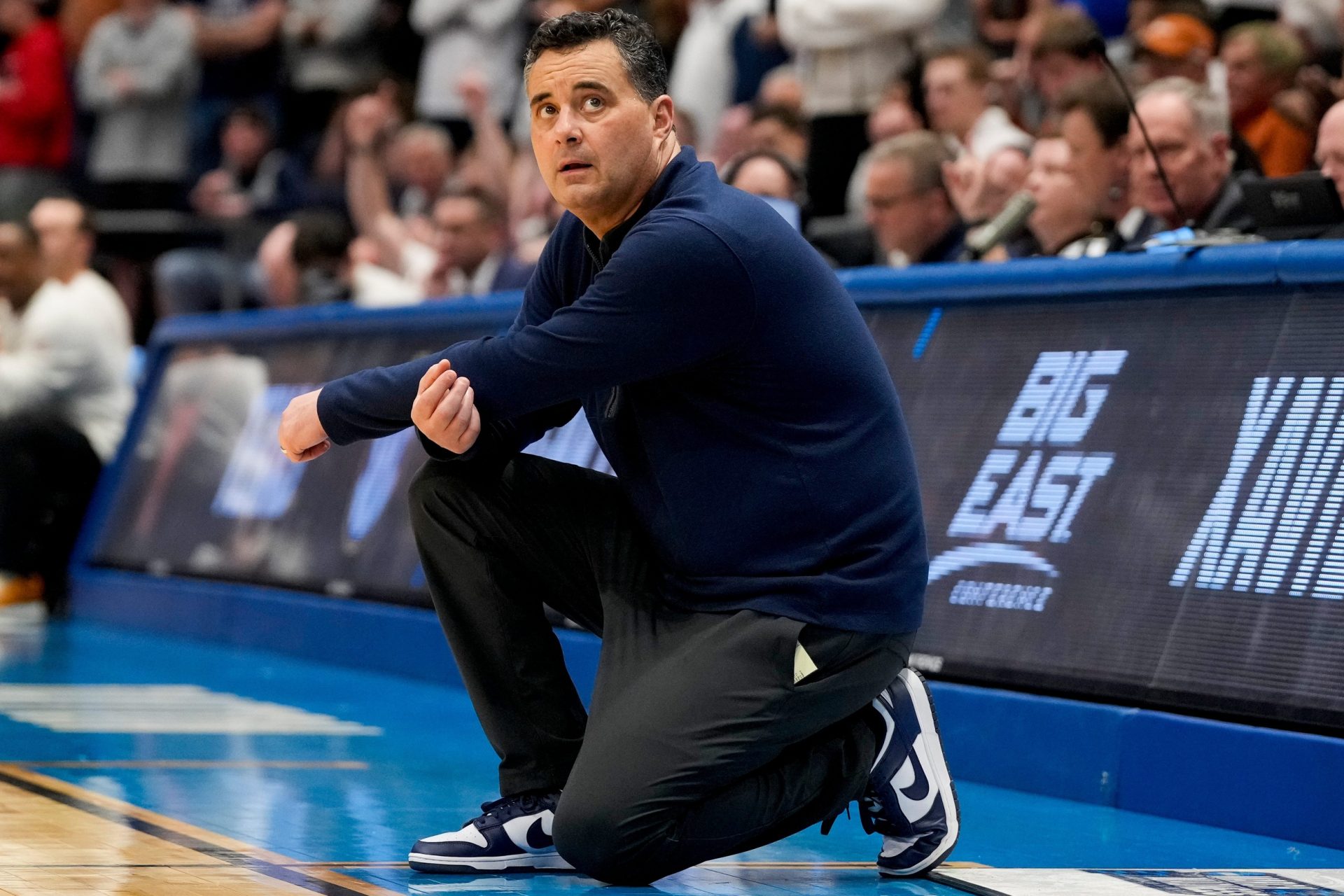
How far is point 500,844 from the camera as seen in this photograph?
3.85 m

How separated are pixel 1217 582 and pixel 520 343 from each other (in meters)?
1.84

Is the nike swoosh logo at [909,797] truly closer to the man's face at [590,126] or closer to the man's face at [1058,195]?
the man's face at [590,126]

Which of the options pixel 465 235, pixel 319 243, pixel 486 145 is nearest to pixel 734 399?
pixel 465 235

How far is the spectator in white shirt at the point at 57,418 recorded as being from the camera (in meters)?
9.40

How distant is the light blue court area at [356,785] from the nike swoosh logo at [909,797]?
13cm

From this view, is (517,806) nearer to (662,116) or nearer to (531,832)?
(531,832)

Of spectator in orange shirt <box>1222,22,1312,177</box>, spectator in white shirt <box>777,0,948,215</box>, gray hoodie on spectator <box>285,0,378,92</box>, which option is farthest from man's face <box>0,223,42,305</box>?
spectator in orange shirt <box>1222,22,1312,177</box>

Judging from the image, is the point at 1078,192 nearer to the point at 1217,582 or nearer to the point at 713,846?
the point at 1217,582

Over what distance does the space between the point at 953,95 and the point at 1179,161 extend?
2084 mm

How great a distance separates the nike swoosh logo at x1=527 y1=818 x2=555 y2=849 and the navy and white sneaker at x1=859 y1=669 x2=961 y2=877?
23.9 inches

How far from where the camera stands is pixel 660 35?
37.3ft

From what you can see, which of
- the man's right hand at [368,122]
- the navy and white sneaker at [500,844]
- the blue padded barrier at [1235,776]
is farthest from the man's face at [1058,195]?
the man's right hand at [368,122]

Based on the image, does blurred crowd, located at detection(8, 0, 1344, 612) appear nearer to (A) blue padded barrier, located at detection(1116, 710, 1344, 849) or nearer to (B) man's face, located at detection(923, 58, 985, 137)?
(B) man's face, located at detection(923, 58, 985, 137)

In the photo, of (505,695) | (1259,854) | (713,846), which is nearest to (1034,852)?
(1259,854)
